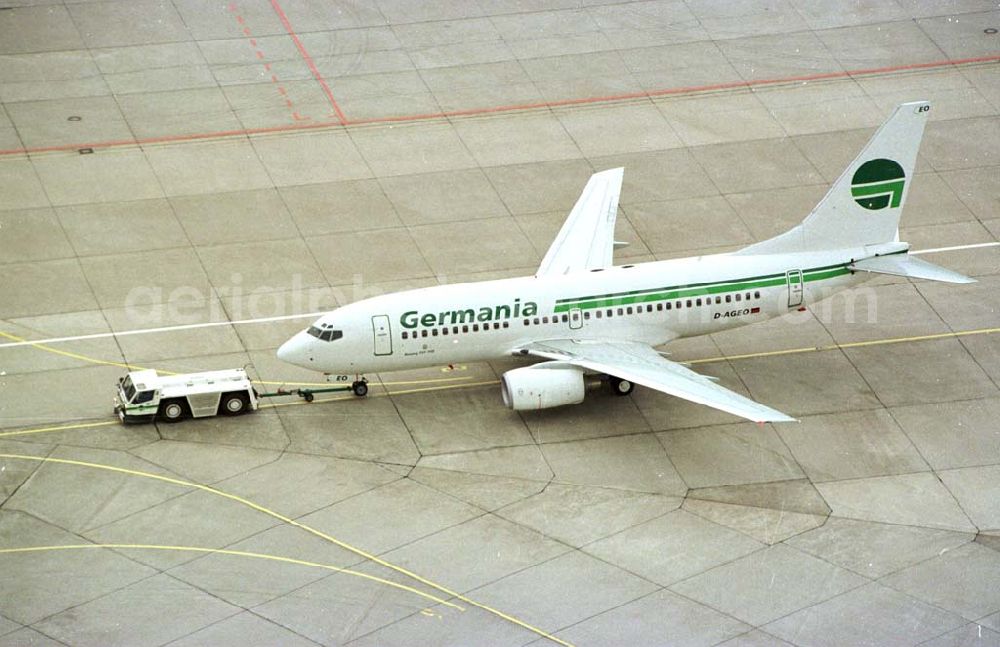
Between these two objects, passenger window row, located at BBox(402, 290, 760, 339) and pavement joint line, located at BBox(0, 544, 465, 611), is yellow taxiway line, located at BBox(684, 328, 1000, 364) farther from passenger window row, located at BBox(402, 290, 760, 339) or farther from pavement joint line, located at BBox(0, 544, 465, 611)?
pavement joint line, located at BBox(0, 544, 465, 611)

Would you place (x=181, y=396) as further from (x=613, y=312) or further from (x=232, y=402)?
(x=613, y=312)

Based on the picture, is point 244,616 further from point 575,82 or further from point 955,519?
point 575,82

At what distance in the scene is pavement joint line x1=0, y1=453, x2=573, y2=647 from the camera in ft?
145

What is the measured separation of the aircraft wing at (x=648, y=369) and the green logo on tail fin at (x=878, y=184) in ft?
29.0

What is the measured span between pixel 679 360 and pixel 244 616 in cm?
1941

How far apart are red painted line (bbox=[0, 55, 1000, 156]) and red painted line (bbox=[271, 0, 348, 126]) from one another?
730 mm

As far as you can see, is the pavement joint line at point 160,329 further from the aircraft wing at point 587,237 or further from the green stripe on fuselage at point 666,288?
the green stripe on fuselage at point 666,288

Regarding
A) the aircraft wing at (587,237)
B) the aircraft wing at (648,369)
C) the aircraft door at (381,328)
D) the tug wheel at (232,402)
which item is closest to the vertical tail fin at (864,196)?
the aircraft wing at (587,237)

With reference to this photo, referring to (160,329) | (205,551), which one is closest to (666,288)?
(205,551)

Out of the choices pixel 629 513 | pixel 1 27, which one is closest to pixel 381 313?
pixel 629 513

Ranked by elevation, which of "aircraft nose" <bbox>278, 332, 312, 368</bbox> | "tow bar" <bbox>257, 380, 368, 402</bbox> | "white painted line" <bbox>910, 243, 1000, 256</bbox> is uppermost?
"aircraft nose" <bbox>278, 332, 312, 368</bbox>

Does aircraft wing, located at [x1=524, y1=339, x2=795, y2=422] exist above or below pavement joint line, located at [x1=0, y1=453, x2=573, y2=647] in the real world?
above

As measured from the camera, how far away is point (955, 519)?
160 ft

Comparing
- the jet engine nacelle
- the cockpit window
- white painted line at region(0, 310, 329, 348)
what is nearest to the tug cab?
the cockpit window
